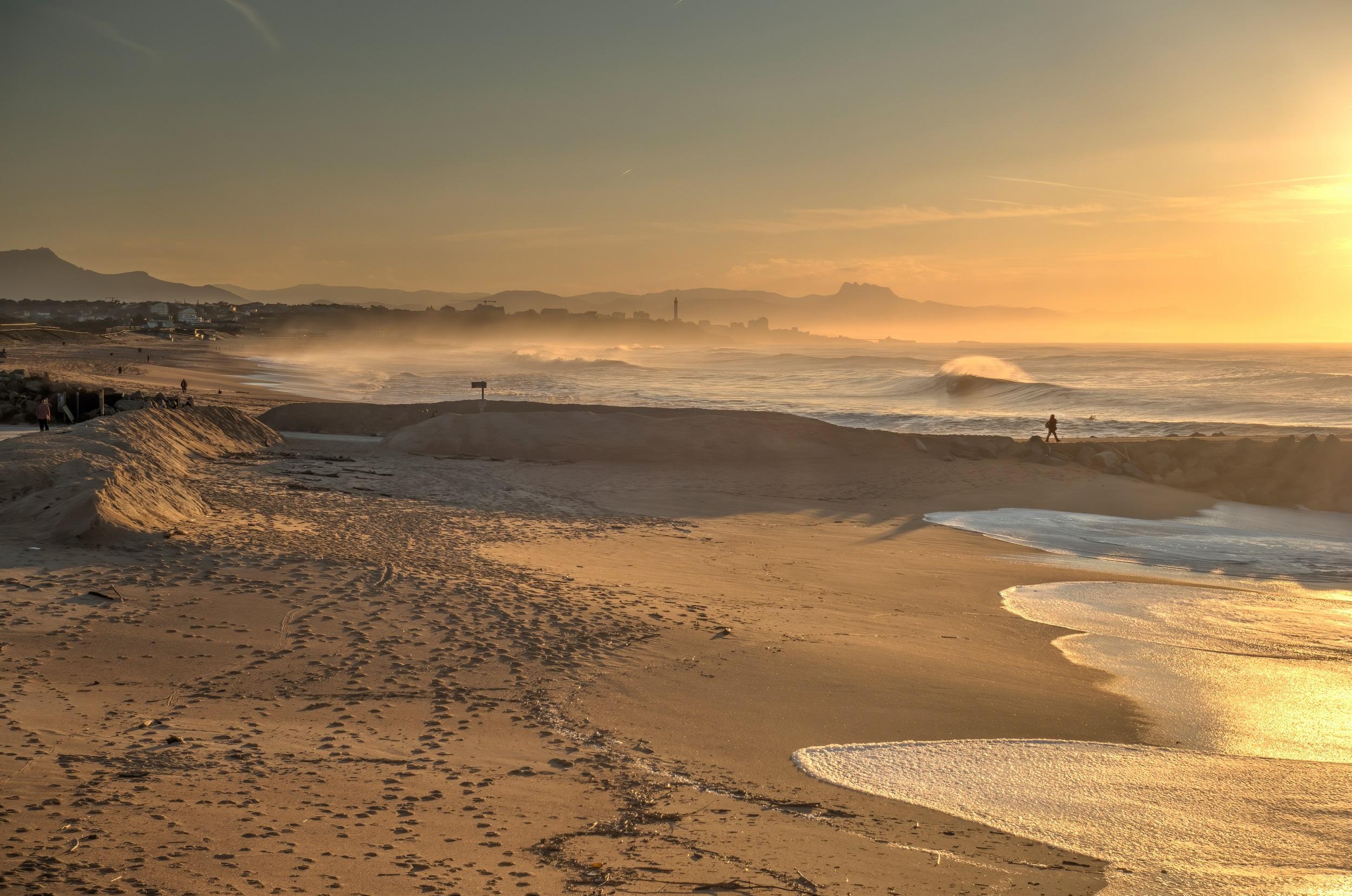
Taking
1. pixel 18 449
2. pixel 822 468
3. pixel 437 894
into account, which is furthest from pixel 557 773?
pixel 822 468

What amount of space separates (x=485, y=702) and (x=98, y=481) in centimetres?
626

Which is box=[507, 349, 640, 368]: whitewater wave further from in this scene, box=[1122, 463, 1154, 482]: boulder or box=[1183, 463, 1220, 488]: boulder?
box=[1183, 463, 1220, 488]: boulder

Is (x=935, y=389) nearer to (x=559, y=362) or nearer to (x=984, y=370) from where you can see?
(x=984, y=370)

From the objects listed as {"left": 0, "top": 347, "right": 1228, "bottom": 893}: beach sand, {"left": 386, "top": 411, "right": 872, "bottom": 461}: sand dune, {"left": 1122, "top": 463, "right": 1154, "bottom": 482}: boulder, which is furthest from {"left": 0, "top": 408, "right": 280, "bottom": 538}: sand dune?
{"left": 1122, "top": 463, "right": 1154, "bottom": 482}: boulder

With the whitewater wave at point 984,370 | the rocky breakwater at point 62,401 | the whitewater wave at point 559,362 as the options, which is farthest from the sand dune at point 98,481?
the whitewater wave at point 559,362

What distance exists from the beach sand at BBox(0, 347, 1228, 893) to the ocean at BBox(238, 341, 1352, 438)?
79.8ft

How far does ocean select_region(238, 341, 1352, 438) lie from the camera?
1395 inches

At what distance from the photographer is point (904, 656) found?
7.55 metres

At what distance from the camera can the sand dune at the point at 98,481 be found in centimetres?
891

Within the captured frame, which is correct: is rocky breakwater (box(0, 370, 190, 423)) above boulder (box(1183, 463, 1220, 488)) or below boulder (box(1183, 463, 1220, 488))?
above

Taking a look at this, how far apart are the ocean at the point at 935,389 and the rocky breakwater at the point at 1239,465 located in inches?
343

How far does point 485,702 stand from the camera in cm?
578

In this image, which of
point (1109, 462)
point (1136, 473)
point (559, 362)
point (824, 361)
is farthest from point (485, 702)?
point (824, 361)

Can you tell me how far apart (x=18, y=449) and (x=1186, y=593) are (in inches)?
527
